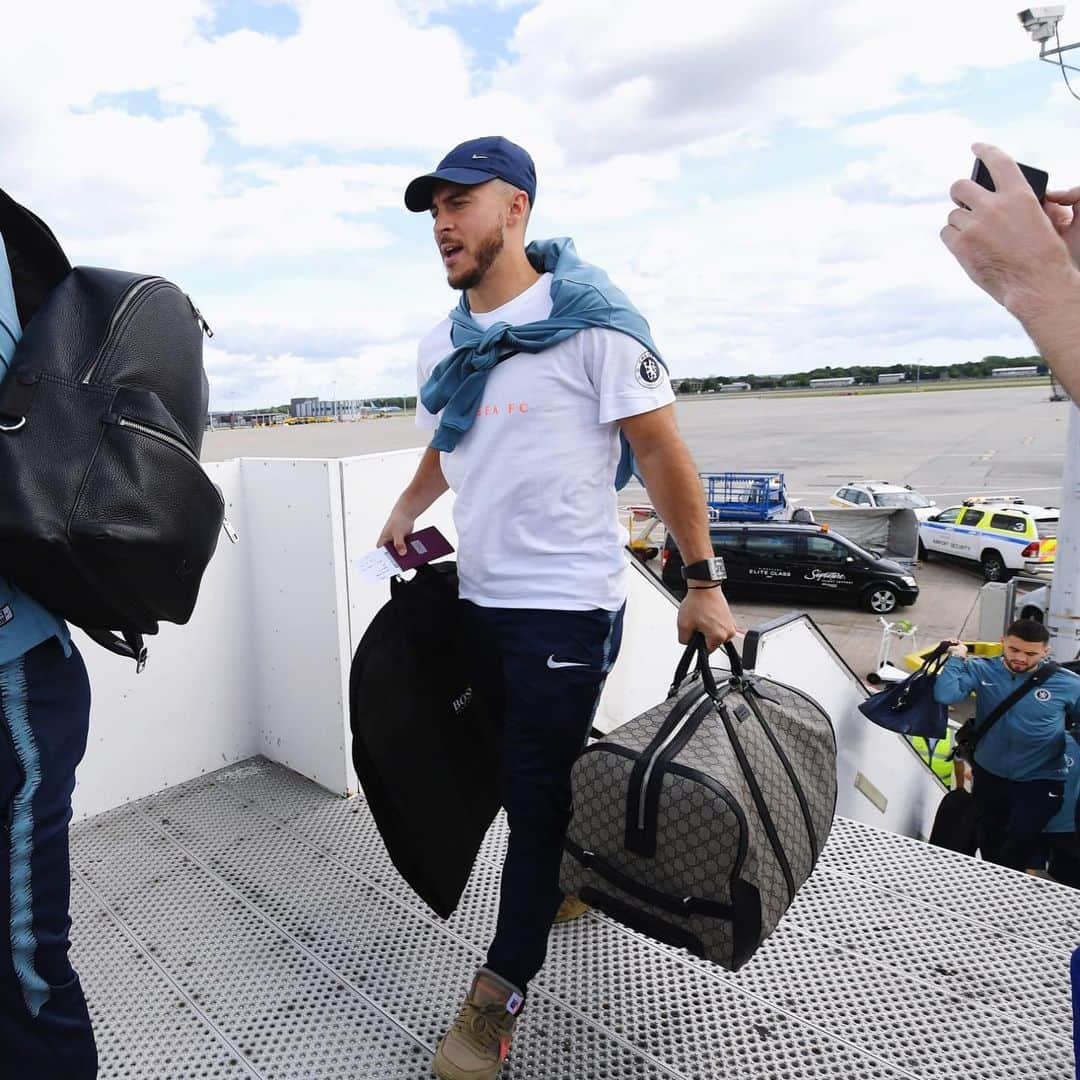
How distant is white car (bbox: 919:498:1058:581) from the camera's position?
16.9m

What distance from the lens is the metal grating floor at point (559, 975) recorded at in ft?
5.63

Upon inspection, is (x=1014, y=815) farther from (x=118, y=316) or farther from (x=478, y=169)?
(x=118, y=316)

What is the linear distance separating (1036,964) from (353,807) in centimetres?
193

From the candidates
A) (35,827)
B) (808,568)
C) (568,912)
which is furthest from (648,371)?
(808,568)

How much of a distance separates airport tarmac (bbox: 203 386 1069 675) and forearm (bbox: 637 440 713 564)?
0.64 metres

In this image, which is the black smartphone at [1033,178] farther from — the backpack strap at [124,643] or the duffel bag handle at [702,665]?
the backpack strap at [124,643]

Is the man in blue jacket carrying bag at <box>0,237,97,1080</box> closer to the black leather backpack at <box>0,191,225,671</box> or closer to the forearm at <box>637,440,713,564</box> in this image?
the black leather backpack at <box>0,191,225,671</box>

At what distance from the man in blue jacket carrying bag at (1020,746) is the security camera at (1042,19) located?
526cm

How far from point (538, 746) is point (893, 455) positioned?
146ft

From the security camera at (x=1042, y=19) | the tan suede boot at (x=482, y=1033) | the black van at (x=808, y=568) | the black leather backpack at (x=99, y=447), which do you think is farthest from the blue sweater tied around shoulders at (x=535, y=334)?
the black van at (x=808, y=568)

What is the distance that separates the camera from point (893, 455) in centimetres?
4222

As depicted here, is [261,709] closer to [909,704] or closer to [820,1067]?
[820,1067]

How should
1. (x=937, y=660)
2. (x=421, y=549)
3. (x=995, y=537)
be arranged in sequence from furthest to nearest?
(x=995, y=537), (x=937, y=660), (x=421, y=549)

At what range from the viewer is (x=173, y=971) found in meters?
1.97
